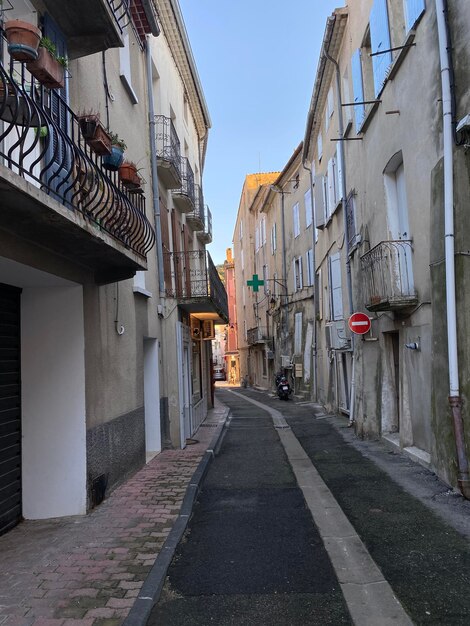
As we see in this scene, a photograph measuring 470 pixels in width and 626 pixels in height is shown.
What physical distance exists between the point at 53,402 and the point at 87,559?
1960mm

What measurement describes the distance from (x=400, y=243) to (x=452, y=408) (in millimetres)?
3336

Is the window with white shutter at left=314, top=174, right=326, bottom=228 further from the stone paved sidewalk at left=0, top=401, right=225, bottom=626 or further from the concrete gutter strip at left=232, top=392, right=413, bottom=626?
the stone paved sidewalk at left=0, top=401, right=225, bottom=626

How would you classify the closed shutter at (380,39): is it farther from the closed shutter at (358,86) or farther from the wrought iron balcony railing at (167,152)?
the wrought iron balcony railing at (167,152)

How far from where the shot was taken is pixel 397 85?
8.62 metres

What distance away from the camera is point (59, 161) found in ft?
18.4

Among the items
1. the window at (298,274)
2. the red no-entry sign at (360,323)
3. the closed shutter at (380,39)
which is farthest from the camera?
the window at (298,274)

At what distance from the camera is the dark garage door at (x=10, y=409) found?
5457 mm

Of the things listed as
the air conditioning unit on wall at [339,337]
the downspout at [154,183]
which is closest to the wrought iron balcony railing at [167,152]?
the downspout at [154,183]

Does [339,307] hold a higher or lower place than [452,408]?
higher

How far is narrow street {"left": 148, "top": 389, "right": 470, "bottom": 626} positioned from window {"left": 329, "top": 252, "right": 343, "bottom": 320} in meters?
8.04

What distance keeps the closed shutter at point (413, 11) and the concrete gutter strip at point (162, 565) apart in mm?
7479

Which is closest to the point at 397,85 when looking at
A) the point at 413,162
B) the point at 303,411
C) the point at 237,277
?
the point at 413,162

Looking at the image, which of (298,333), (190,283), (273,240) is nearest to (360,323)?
(190,283)

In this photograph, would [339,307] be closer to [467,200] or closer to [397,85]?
[397,85]
